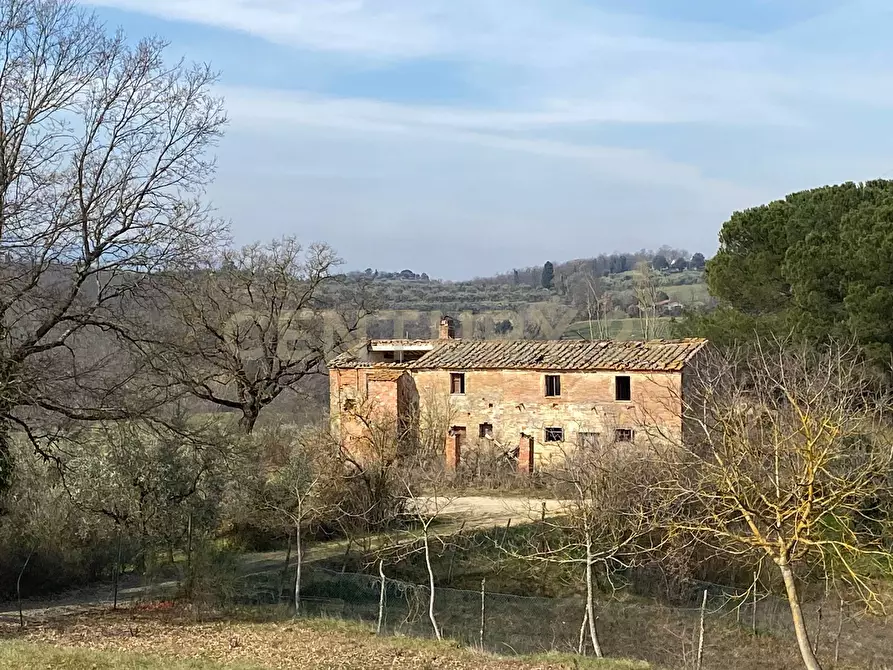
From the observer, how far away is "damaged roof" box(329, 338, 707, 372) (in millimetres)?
28359

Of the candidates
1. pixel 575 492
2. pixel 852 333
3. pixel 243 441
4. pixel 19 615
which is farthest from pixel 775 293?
pixel 19 615

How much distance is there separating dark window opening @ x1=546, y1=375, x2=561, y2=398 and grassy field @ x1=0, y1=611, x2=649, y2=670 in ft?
54.7

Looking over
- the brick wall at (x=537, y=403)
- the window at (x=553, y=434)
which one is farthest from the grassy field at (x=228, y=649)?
the window at (x=553, y=434)

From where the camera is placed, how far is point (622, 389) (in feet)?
94.2

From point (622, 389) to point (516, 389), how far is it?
341 centimetres

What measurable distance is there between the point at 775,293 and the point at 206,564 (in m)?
21.5

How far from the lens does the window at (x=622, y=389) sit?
28.6 metres

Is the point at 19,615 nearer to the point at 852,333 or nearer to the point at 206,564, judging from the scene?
the point at 206,564

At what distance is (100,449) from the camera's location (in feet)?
55.0

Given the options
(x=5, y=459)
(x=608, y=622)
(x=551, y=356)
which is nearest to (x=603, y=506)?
(x=608, y=622)

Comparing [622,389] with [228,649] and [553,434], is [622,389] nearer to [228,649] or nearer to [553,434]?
[553,434]

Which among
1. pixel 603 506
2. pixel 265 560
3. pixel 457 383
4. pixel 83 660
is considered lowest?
pixel 265 560

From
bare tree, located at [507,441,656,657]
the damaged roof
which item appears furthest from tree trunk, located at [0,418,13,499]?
the damaged roof

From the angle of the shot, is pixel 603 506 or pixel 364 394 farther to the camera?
pixel 364 394
